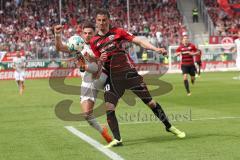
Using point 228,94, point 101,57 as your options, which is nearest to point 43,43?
point 228,94

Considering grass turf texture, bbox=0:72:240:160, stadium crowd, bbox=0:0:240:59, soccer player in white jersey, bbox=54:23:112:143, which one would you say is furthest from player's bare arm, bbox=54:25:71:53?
stadium crowd, bbox=0:0:240:59

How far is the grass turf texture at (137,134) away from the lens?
972cm

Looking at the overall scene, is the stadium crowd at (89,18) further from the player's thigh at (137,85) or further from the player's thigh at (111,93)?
the player's thigh at (111,93)

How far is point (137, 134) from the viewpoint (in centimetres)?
1226

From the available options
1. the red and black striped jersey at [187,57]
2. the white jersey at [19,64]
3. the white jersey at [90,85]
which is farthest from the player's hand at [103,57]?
the white jersey at [19,64]

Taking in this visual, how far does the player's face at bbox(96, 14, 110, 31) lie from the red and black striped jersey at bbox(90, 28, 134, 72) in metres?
0.15

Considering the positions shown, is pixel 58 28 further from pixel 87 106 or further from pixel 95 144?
pixel 95 144

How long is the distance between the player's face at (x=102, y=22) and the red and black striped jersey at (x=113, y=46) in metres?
0.15

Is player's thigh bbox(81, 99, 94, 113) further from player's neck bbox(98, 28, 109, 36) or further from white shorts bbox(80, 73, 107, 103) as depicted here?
player's neck bbox(98, 28, 109, 36)

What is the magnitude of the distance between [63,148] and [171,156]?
2094mm

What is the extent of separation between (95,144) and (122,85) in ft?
3.79

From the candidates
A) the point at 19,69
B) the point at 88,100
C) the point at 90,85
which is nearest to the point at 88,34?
the point at 90,85

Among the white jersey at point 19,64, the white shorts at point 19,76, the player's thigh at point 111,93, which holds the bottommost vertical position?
the white shorts at point 19,76

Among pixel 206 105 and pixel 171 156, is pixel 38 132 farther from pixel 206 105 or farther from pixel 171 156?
pixel 206 105
